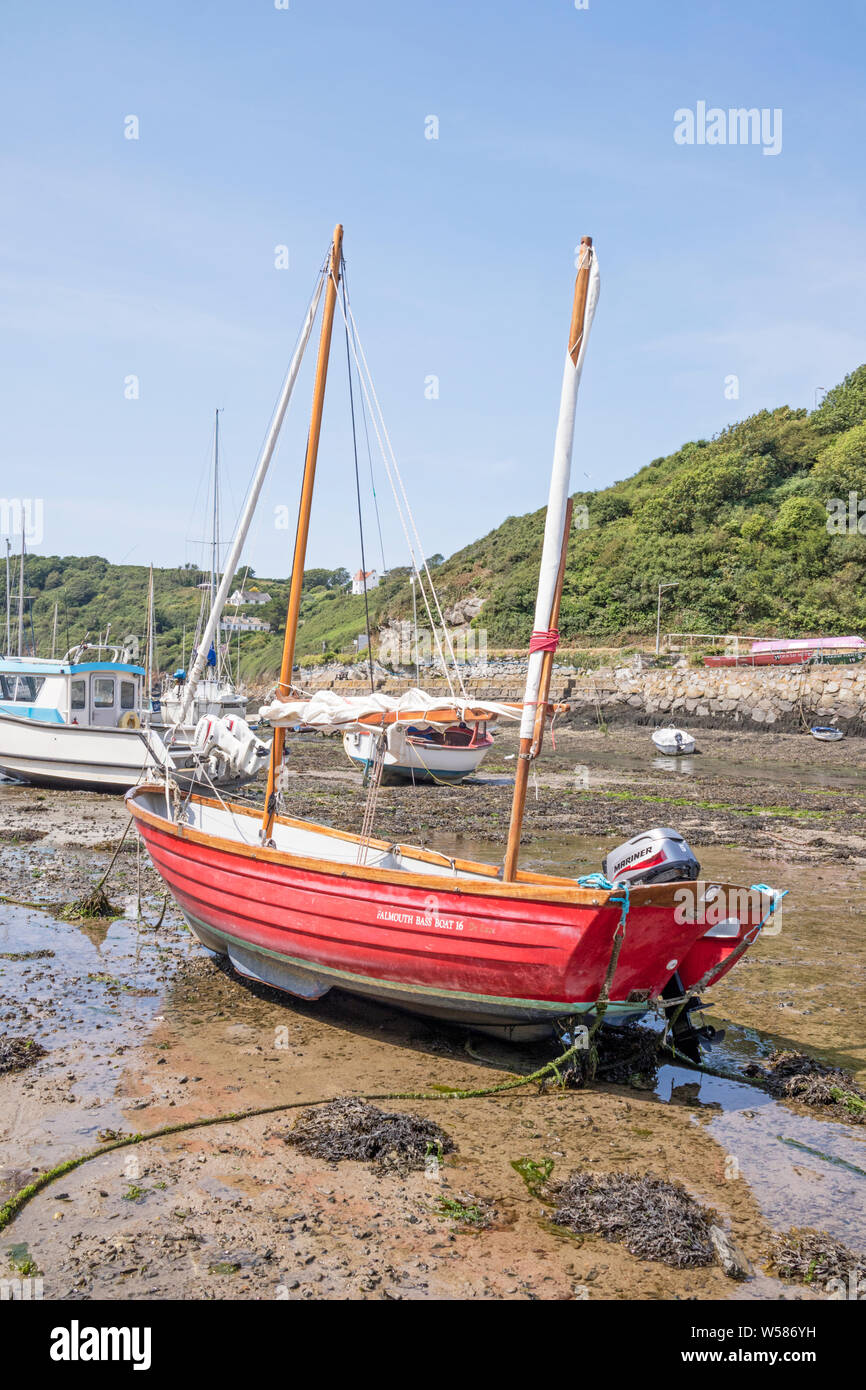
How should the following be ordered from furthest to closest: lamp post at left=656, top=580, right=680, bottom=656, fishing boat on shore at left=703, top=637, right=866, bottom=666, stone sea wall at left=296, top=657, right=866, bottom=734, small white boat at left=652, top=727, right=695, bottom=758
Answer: lamp post at left=656, top=580, right=680, bottom=656 → fishing boat on shore at left=703, top=637, right=866, bottom=666 → stone sea wall at left=296, top=657, right=866, bottom=734 → small white boat at left=652, top=727, right=695, bottom=758

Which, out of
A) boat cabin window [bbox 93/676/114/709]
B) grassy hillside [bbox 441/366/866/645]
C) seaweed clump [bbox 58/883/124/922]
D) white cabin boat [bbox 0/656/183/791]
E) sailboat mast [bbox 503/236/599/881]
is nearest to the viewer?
sailboat mast [bbox 503/236/599/881]

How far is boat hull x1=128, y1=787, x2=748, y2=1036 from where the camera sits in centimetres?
730

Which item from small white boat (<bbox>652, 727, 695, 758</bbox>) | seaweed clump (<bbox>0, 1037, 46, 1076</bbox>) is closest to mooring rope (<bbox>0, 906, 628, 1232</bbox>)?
seaweed clump (<bbox>0, 1037, 46, 1076</bbox>)

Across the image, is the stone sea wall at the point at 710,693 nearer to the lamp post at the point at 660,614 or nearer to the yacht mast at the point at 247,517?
the lamp post at the point at 660,614

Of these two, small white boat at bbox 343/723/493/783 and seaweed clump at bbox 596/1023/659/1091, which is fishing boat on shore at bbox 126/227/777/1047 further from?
Answer: small white boat at bbox 343/723/493/783

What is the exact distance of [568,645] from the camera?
61000 mm

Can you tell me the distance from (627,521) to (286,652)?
64.9 metres

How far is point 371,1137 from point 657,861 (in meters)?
3.31

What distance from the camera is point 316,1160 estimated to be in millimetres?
6207

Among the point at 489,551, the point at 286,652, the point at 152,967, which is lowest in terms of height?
the point at 152,967

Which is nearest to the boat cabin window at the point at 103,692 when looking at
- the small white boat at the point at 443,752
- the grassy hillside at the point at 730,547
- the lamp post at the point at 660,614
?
the small white boat at the point at 443,752

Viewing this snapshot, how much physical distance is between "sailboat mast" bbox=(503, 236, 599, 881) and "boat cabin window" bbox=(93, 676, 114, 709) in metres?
18.7
